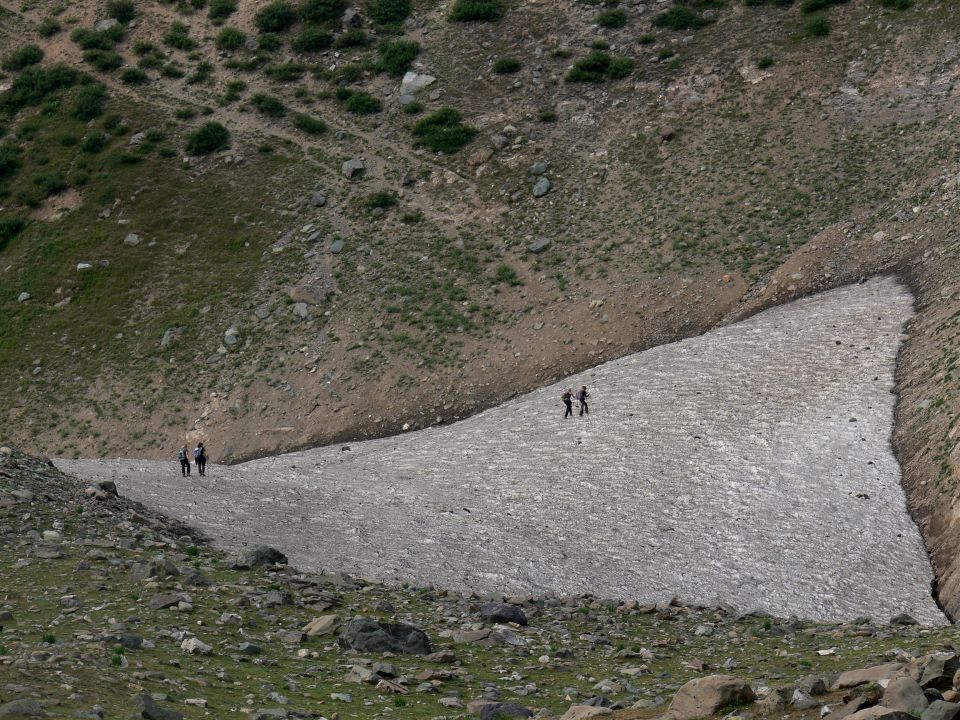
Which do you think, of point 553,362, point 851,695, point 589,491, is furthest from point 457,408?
point 851,695

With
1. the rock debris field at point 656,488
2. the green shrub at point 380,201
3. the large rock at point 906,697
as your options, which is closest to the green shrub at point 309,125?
the green shrub at point 380,201

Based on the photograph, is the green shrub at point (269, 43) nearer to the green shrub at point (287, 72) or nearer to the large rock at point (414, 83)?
the green shrub at point (287, 72)

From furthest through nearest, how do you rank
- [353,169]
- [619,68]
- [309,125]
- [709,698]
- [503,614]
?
[309,125] → [619,68] → [353,169] → [503,614] → [709,698]

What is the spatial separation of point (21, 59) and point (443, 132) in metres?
34.7

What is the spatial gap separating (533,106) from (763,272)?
2303 cm

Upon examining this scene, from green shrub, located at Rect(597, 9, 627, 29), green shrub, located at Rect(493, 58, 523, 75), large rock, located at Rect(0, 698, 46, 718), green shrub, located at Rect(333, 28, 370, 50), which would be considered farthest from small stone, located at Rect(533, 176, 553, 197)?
large rock, located at Rect(0, 698, 46, 718)

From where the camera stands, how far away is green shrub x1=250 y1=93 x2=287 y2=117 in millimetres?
75125

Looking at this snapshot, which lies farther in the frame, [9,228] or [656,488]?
[9,228]

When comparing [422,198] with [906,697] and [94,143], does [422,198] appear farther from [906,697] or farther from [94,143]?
[906,697]

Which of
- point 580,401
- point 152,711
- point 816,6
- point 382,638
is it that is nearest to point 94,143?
point 580,401

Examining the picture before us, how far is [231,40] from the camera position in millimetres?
80688

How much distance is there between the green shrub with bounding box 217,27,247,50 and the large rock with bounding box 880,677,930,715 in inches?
2996

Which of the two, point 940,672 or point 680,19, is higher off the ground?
point 680,19

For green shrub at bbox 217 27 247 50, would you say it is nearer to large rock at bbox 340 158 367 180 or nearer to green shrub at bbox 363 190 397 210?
large rock at bbox 340 158 367 180
